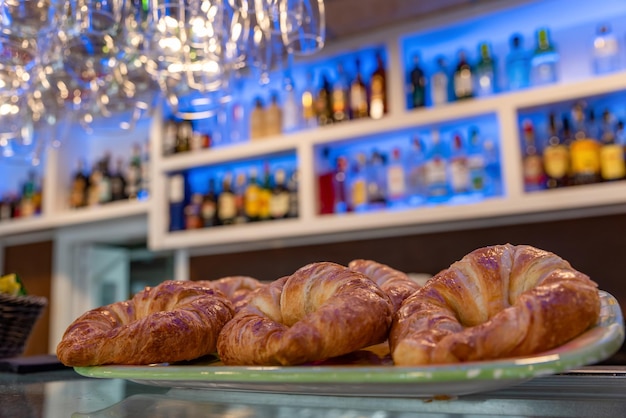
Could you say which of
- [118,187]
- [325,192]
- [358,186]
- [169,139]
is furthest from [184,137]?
[358,186]

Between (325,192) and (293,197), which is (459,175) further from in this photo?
(293,197)

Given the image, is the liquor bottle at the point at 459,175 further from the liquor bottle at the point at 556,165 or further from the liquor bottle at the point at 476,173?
the liquor bottle at the point at 556,165

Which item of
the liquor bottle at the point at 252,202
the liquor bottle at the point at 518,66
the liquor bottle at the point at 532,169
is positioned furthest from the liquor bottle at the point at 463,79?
the liquor bottle at the point at 252,202

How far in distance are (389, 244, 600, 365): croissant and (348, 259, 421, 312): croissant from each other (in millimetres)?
55

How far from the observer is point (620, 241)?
1.88 m

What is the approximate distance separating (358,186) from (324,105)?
36 centimetres

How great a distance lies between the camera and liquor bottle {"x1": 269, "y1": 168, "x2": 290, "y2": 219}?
2.35m

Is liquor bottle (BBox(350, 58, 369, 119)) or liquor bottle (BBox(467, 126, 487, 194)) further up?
liquor bottle (BBox(350, 58, 369, 119))

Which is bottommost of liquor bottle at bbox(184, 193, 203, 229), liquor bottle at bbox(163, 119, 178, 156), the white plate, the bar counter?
the bar counter

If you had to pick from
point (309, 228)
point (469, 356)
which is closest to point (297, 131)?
point (309, 228)

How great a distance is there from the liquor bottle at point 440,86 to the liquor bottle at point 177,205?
1.15 meters

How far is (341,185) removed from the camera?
230 centimetres

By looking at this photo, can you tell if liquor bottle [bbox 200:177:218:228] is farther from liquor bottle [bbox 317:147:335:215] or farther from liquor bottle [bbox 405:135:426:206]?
liquor bottle [bbox 405:135:426:206]

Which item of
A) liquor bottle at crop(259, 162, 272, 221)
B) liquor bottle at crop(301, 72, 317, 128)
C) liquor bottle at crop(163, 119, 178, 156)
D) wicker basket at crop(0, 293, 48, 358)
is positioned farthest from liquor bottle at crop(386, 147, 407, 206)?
wicker basket at crop(0, 293, 48, 358)
